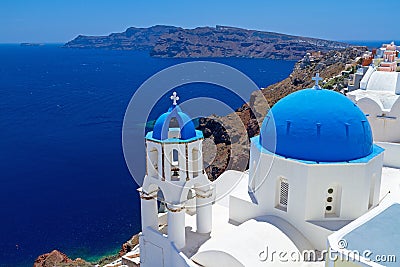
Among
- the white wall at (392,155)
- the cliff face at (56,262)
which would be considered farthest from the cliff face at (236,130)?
the cliff face at (56,262)

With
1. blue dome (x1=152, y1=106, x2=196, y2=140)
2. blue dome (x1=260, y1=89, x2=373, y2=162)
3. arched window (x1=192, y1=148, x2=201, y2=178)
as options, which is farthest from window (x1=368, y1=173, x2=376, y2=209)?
blue dome (x1=152, y1=106, x2=196, y2=140)

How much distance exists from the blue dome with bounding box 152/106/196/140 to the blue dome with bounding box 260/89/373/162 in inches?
91.1

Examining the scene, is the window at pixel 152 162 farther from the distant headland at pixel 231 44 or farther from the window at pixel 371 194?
the distant headland at pixel 231 44

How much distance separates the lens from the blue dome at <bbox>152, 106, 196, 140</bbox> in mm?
9469

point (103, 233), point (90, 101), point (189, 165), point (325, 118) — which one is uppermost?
point (325, 118)

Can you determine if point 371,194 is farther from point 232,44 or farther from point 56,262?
point 232,44

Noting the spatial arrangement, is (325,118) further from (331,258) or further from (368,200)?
(331,258)

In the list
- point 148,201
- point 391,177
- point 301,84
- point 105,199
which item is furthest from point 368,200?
point 301,84

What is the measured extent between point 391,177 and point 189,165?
7516 mm

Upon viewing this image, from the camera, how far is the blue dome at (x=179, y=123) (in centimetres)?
947

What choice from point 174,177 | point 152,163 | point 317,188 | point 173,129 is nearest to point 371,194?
point 317,188

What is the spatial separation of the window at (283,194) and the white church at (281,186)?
29 millimetres

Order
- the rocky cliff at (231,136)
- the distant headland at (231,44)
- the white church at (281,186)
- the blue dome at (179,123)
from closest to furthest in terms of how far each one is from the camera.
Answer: the white church at (281,186) → the blue dome at (179,123) → the rocky cliff at (231,136) → the distant headland at (231,44)

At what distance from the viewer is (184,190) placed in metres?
9.69
